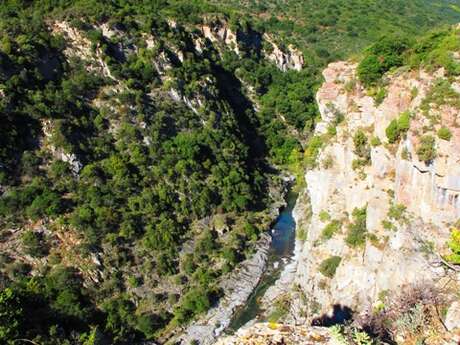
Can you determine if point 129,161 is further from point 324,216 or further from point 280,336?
point 280,336

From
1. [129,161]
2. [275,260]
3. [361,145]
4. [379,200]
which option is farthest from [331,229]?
[129,161]

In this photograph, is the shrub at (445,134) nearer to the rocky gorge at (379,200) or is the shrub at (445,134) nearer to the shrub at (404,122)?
the rocky gorge at (379,200)

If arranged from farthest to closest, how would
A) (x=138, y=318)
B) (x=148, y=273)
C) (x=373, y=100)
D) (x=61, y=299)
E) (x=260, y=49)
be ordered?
(x=260, y=49), (x=148, y=273), (x=138, y=318), (x=61, y=299), (x=373, y=100)

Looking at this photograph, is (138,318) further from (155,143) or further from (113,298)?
(155,143)

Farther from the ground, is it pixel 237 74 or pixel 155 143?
pixel 237 74

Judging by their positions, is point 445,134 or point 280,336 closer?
point 280,336

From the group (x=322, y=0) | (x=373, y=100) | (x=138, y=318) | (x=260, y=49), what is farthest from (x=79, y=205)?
(x=322, y=0)
